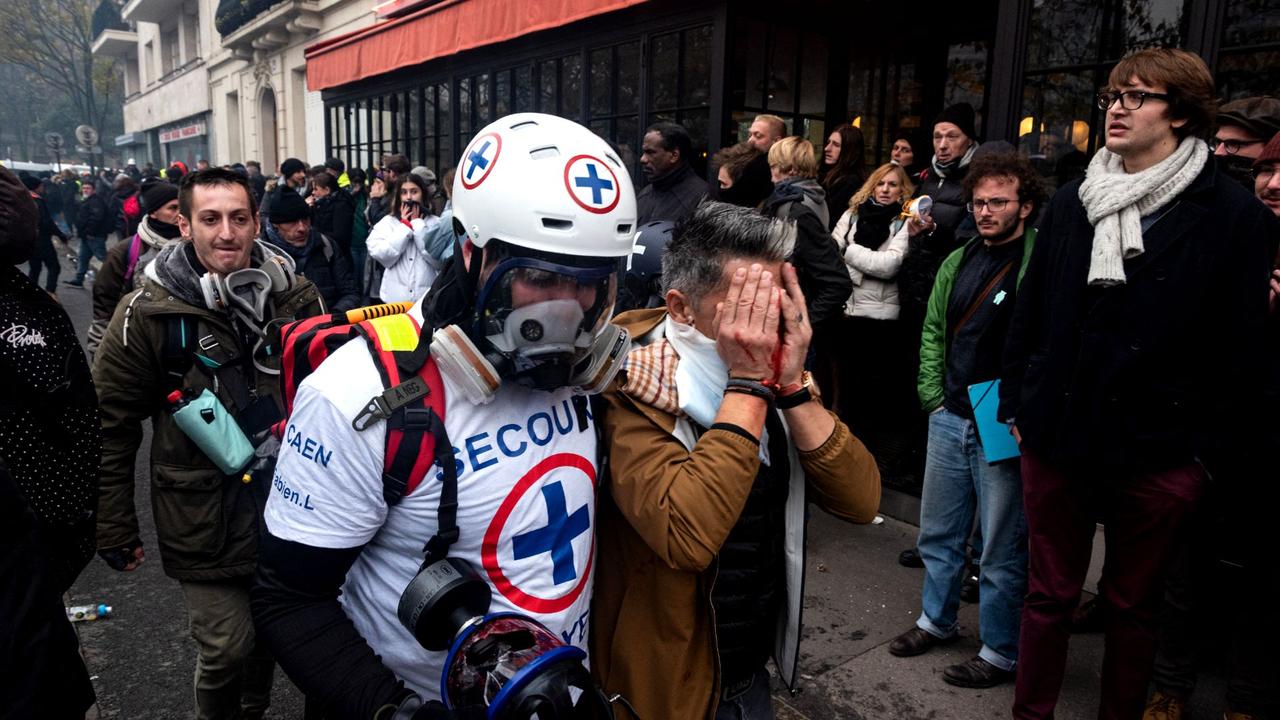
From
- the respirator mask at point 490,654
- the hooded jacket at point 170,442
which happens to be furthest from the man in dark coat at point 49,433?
the respirator mask at point 490,654

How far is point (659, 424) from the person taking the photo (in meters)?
1.57

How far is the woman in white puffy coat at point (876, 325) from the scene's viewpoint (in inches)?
182

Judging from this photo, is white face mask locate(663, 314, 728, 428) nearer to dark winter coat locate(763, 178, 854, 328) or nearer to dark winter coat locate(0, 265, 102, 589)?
dark winter coat locate(0, 265, 102, 589)

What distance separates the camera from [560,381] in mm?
1362

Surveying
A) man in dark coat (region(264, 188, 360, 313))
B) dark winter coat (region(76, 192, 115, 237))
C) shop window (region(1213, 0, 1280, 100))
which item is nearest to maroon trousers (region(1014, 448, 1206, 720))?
shop window (region(1213, 0, 1280, 100))

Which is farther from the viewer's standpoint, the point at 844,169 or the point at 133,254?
the point at 844,169

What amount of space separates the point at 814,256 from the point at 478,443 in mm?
3158

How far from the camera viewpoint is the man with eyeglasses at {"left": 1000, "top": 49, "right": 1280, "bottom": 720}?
2.36m

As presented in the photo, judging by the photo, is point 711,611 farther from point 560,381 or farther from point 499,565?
point 560,381

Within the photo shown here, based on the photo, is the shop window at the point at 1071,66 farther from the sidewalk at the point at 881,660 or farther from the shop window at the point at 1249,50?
the sidewalk at the point at 881,660

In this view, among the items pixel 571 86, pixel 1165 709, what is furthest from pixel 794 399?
pixel 571 86

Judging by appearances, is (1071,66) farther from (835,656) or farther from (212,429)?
(212,429)

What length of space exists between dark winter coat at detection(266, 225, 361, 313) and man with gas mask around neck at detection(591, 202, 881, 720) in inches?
172

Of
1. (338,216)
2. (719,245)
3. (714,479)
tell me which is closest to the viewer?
(714,479)
